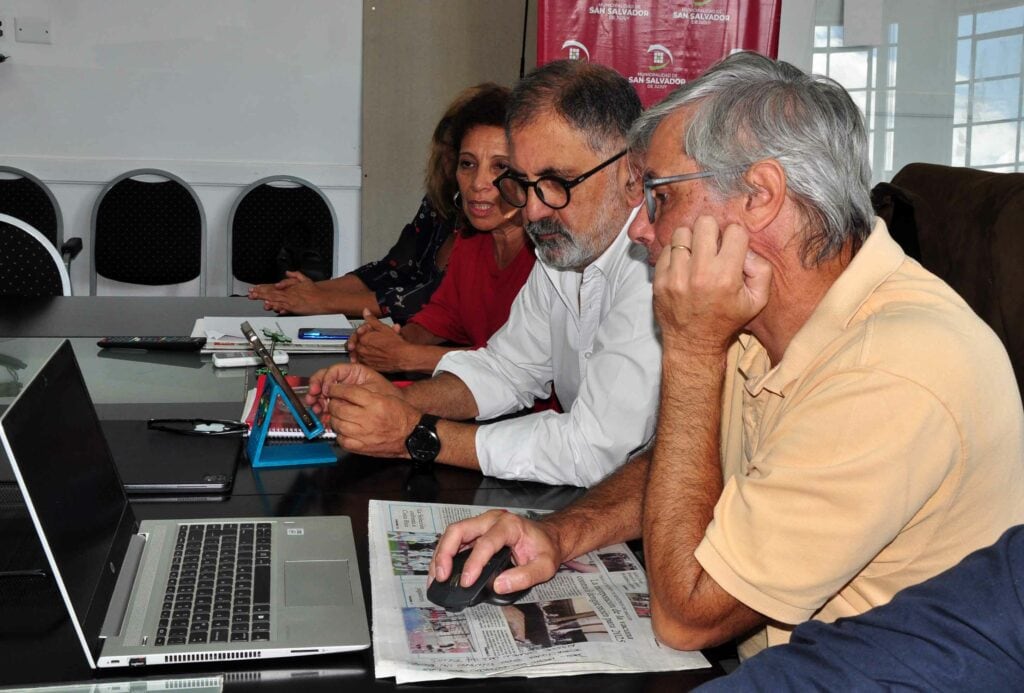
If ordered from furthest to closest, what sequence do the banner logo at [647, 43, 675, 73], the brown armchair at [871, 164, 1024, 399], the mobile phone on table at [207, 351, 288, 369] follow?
the banner logo at [647, 43, 675, 73]
the mobile phone on table at [207, 351, 288, 369]
the brown armchair at [871, 164, 1024, 399]

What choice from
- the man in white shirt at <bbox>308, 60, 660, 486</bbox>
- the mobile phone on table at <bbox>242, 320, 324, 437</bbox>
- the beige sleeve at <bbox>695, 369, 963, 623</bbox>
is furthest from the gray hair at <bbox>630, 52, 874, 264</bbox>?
the mobile phone on table at <bbox>242, 320, 324, 437</bbox>

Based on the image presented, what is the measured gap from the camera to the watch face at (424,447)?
5.37 feet

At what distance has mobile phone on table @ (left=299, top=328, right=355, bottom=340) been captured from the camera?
2.49m

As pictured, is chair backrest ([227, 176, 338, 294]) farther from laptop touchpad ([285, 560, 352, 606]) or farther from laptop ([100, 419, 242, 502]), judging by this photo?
laptop touchpad ([285, 560, 352, 606])

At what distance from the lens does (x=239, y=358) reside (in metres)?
2.22

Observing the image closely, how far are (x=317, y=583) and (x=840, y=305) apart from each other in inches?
25.3

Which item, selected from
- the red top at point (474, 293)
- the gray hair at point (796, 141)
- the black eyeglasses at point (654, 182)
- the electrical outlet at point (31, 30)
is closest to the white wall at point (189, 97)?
the electrical outlet at point (31, 30)

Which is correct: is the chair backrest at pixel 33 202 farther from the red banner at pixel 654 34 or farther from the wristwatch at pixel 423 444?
the wristwatch at pixel 423 444

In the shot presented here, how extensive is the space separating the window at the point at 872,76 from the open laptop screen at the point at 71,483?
12.6 ft

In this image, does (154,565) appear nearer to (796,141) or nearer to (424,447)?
(424,447)

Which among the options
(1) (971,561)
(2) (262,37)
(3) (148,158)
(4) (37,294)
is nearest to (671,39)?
(2) (262,37)

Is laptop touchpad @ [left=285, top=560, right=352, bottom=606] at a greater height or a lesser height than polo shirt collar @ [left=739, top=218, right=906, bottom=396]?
lesser

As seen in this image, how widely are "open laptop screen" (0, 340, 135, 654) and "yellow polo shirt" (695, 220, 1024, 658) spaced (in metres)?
0.60

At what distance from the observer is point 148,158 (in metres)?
4.43
